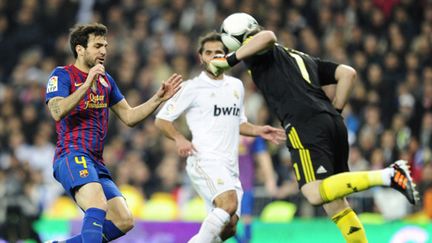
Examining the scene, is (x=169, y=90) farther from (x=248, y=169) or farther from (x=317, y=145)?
(x=248, y=169)

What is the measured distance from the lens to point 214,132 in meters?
9.31

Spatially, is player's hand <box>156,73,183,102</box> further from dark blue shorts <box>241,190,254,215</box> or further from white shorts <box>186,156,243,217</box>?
dark blue shorts <box>241,190,254,215</box>

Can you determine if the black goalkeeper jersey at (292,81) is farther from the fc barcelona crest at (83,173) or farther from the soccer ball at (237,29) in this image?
the fc barcelona crest at (83,173)

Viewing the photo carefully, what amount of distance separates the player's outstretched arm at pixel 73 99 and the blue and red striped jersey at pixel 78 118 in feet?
0.43

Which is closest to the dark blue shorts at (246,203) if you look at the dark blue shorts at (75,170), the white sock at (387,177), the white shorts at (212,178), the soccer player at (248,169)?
the soccer player at (248,169)

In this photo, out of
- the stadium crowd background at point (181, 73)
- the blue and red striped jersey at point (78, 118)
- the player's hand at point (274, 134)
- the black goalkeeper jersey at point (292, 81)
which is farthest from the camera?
the stadium crowd background at point (181, 73)

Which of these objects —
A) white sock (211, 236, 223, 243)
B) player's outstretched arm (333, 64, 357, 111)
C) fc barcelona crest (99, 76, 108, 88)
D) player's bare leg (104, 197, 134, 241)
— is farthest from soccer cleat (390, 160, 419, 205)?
fc barcelona crest (99, 76, 108, 88)

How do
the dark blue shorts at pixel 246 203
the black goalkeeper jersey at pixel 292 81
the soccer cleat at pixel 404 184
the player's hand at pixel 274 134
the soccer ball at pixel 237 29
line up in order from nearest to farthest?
the soccer cleat at pixel 404 184 < the black goalkeeper jersey at pixel 292 81 < the soccer ball at pixel 237 29 < the player's hand at pixel 274 134 < the dark blue shorts at pixel 246 203

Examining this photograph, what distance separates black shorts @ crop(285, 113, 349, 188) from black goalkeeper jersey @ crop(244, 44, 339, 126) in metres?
0.08

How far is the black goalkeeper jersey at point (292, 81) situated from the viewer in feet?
27.1

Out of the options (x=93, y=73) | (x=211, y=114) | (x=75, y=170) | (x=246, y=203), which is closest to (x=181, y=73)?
(x=246, y=203)

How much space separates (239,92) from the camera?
9.62 metres

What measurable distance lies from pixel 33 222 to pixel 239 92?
16.9 feet

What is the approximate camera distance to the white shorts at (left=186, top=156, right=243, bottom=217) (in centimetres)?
909
